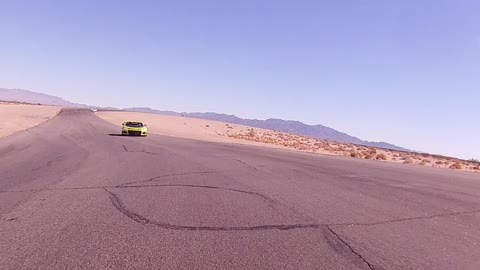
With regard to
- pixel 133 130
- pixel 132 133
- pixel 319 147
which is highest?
pixel 319 147

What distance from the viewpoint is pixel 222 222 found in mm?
7449

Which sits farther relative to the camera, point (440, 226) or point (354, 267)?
point (440, 226)

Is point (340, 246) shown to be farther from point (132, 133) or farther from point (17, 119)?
point (17, 119)

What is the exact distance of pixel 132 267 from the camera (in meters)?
5.03

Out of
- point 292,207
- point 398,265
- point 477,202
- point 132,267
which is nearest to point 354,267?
point 398,265

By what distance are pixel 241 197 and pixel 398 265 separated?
187 inches

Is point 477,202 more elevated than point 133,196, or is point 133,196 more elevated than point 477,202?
point 477,202

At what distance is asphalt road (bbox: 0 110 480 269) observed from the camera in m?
5.53

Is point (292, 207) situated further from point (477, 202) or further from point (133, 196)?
point (477, 202)

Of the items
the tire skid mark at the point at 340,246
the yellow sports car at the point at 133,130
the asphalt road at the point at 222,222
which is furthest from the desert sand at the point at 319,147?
the tire skid mark at the point at 340,246

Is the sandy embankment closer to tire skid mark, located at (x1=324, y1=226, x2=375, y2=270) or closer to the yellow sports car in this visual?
the yellow sports car

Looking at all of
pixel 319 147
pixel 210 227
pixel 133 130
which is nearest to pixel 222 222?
pixel 210 227

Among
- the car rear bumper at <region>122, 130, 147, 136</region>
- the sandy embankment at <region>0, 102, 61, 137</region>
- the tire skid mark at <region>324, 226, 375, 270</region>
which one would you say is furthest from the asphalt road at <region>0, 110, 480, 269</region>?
the car rear bumper at <region>122, 130, 147, 136</region>

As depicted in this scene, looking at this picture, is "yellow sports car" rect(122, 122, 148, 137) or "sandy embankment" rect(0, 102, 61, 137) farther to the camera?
"sandy embankment" rect(0, 102, 61, 137)
